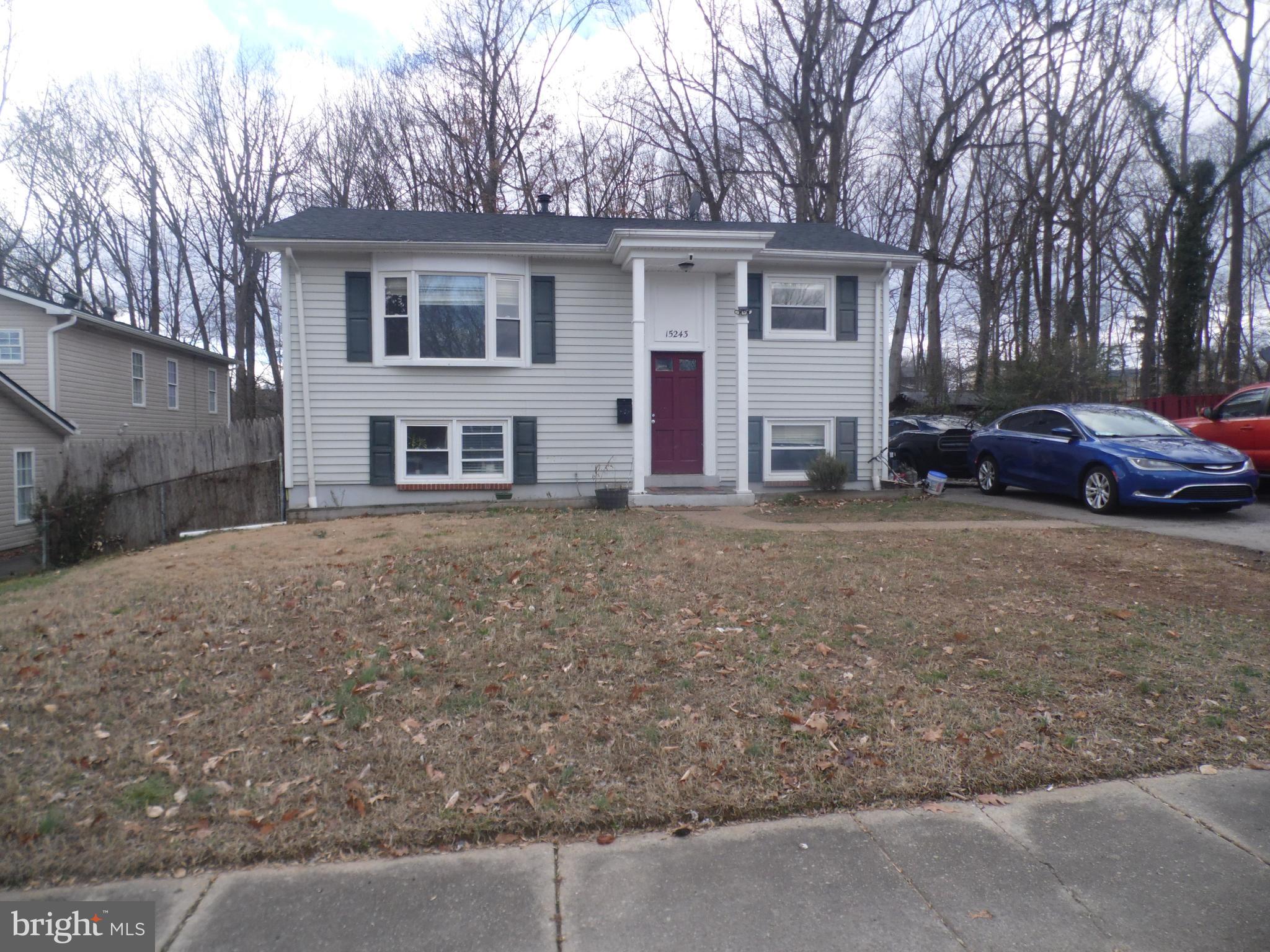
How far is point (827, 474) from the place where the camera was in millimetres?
13344

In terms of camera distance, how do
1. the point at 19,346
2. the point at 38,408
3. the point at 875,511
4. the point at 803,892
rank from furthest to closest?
the point at 19,346, the point at 38,408, the point at 875,511, the point at 803,892

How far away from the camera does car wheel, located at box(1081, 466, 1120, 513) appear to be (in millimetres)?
10570

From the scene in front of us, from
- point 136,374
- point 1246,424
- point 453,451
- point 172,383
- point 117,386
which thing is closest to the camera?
point 1246,424

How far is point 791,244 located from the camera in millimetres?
14258

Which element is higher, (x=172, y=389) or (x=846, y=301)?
(x=846, y=301)

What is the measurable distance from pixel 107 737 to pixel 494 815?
7.21ft

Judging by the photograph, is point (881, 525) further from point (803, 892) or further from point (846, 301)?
point (803, 892)

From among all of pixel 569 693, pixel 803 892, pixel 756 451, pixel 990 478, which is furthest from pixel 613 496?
pixel 803 892

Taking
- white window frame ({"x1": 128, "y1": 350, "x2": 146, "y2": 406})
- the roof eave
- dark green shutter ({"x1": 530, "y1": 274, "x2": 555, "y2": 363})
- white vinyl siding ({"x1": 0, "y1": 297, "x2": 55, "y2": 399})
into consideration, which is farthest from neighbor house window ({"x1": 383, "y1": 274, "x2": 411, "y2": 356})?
white window frame ({"x1": 128, "y1": 350, "x2": 146, "y2": 406})

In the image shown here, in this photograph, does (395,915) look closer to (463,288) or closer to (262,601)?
(262,601)

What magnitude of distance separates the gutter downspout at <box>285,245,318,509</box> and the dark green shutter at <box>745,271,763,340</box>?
286 inches

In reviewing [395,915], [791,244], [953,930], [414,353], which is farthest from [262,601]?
[791,244]

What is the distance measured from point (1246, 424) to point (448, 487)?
12385 millimetres

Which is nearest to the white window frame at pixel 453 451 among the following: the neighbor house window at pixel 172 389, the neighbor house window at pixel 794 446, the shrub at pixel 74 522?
the neighbor house window at pixel 794 446
